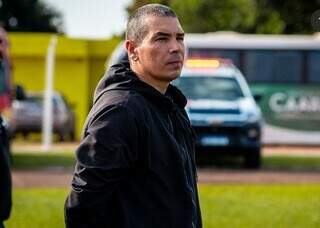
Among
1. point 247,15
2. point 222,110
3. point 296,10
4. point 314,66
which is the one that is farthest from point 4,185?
point 247,15


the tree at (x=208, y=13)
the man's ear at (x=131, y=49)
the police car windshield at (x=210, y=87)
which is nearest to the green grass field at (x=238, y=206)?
the police car windshield at (x=210, y=87)

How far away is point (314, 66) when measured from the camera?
103 ft

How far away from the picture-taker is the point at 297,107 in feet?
102

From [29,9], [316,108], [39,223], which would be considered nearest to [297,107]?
[316,108]

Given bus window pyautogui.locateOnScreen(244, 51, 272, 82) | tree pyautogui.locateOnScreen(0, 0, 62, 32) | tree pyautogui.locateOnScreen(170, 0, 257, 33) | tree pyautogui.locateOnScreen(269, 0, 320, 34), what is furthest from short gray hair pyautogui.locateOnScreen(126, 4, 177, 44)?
tree pyautogui.locateOnScreen(0, 0, 62, 32)

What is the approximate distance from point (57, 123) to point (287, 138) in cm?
777

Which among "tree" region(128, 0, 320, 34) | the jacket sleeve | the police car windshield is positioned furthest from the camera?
"tree" region(128, 0, 320, 34)

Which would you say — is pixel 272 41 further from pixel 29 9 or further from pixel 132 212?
pixel 29 9

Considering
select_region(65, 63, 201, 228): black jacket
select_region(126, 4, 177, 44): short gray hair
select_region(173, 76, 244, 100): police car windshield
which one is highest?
select_region(126, 4, 177, 44): short gray hair

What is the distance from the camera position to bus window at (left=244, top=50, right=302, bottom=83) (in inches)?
1231

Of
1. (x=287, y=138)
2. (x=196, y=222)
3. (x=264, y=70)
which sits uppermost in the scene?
(x=196, y=222)

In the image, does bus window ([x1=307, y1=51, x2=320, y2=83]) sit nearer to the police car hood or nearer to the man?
the police car hood

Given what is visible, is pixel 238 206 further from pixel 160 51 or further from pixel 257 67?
pixel 257 67

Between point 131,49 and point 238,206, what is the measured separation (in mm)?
9072
